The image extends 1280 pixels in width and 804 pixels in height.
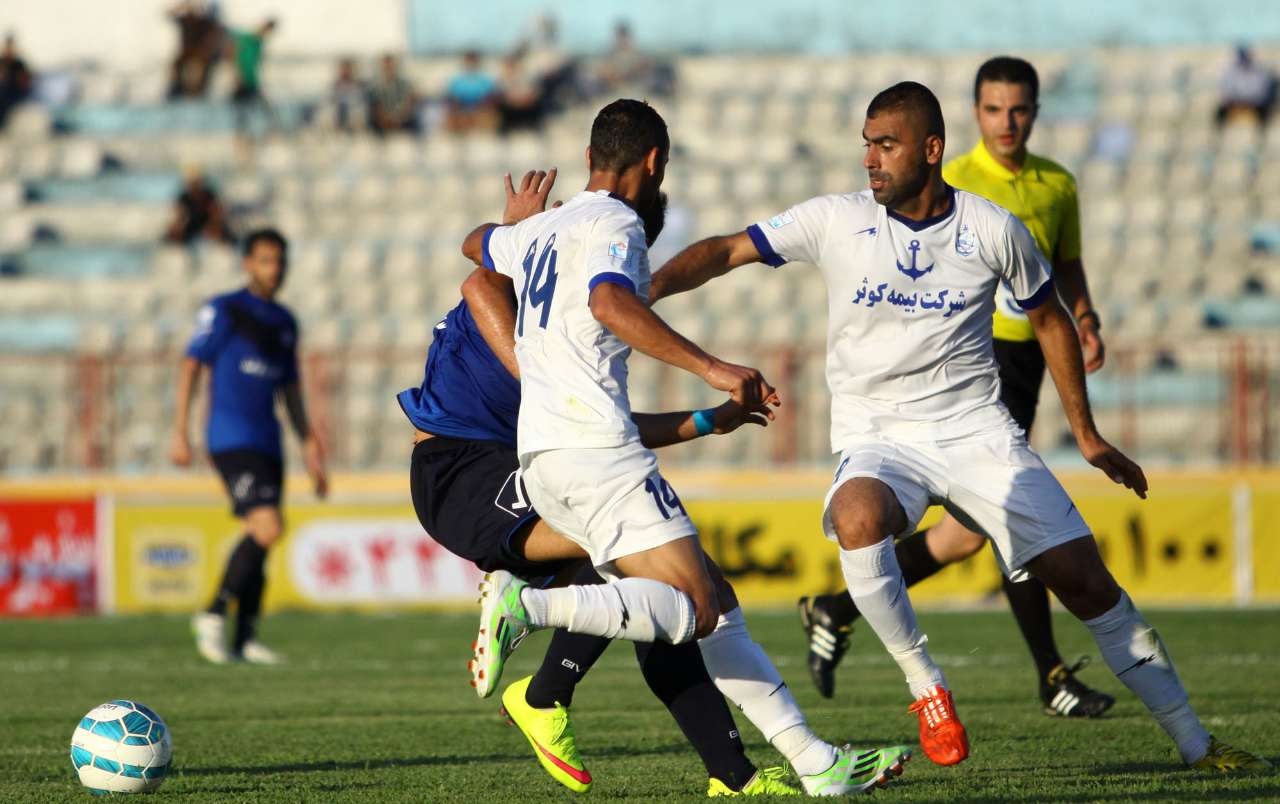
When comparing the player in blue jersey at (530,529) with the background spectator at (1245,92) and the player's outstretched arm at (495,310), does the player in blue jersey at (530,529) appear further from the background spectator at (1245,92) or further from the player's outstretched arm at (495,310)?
the background spectator at (1245,92)

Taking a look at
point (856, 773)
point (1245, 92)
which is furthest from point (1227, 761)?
point (1245, 92)

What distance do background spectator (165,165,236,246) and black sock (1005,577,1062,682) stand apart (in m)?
15.1

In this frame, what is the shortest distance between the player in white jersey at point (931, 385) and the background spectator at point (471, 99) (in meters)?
16.9

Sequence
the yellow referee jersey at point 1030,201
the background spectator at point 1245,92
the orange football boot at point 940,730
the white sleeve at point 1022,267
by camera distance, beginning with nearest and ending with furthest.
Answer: the orange football boot at point 940,730
the white sleeve at point 1022,267
the yellow referee jersey at point 1030,201
the background spectator at point 1245,92

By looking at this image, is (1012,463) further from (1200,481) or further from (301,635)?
(1200,481)

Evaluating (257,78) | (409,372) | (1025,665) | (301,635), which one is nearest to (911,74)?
(257,78)

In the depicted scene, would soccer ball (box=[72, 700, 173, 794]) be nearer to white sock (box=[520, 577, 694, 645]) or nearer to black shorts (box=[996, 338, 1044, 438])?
white sock (box=[520, 577, 694, 645])

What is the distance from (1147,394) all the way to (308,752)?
10.1 m

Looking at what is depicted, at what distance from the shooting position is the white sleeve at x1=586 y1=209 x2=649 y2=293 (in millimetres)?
4965

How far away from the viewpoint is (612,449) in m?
5.04

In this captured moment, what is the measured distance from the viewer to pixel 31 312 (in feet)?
66.3

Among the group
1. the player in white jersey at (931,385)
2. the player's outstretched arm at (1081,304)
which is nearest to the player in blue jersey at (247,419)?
the player's outstretched arm at (1081,304)

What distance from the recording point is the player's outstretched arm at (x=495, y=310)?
5.58 meters

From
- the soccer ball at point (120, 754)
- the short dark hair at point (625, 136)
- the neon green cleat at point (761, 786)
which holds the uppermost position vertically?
the short dark hair at point (625, 136)
